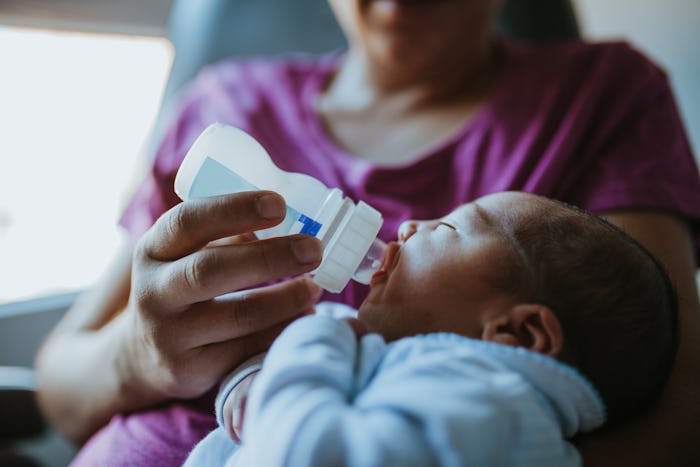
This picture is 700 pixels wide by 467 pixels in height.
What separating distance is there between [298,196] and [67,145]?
107 cm

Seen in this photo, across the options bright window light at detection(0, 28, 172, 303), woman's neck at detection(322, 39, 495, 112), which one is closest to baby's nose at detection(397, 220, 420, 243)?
woman's neck at detection(322, 39, 495, 112)

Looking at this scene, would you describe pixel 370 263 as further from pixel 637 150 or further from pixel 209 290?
pixel 637 150

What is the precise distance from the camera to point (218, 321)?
65 centimetres

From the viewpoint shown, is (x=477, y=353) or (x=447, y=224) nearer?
(x=477, y=353)

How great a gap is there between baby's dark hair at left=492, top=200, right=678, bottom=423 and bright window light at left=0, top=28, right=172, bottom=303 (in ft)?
3.52

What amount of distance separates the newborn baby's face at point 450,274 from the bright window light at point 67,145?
94cm

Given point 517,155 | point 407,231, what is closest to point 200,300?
point 407,231

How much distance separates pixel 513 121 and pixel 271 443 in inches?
28.5

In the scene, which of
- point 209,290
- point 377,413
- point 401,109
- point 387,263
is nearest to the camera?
point 377,413

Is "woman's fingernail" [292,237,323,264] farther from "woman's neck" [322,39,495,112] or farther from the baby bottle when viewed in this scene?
"woman's neck" [322,39,495,112]

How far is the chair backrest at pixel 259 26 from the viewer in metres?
1.49

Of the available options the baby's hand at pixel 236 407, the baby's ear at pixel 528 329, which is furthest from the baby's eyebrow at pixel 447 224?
the baby's hand at pixel 236 407

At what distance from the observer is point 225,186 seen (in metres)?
0.68

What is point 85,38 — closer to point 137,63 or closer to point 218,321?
point 137,63
